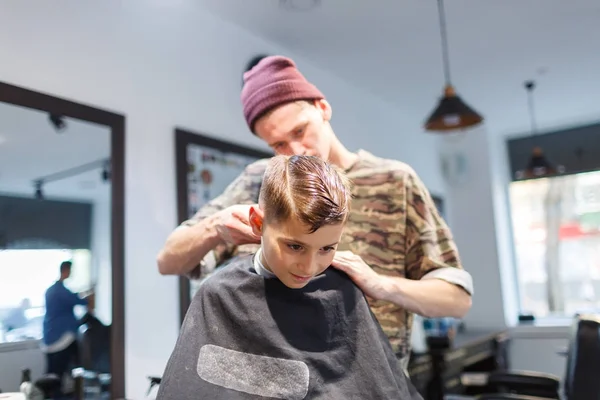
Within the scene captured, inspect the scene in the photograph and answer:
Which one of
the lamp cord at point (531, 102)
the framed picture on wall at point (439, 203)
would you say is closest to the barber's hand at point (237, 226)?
the lamp cord at point (531, 102)

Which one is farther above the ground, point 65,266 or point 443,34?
point 443,34

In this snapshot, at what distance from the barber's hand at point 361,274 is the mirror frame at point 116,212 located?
1.28 metres

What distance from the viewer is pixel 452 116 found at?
2.63 m

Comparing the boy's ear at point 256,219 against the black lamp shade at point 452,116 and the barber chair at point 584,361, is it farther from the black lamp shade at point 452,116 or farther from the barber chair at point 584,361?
the black lamp shade at point 452,116

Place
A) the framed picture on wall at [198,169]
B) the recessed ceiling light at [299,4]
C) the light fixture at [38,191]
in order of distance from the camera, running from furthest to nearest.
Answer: the recessed ceiling light at [299,4], the framed picture on wall at [198,169], the light fixture at [38,191]

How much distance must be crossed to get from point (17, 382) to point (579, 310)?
5.21 metres

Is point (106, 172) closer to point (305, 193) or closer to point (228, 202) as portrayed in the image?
point (228, 202)

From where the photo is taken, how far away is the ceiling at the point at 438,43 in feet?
9.10

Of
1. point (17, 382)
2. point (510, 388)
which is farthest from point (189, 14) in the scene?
point (510, 388)

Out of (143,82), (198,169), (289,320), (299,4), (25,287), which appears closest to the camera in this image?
(289,320)

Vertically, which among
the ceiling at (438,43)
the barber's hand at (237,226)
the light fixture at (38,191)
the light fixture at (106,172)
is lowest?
the barber's hand at (237,226)

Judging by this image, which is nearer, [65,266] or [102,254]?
[65,266]

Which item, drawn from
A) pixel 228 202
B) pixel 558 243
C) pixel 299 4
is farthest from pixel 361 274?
pixel 558 243

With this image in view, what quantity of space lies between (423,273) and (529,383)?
8.02 ft
